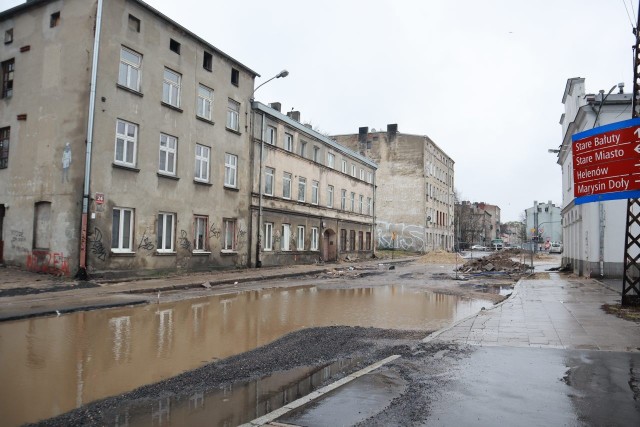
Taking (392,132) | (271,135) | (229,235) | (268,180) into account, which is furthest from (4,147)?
(392,132)

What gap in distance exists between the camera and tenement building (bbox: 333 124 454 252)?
184 feet

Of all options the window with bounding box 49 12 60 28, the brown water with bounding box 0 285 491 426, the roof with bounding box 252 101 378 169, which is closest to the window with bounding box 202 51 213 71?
the roof with bounding box 252 101 378 169

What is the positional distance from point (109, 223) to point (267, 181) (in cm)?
1207

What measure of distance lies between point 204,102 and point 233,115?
95.8 inches

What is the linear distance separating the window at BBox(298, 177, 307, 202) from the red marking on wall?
17511 mm

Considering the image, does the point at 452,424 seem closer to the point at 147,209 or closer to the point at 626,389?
the point at 626,389

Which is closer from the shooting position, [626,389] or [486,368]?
[626,389]

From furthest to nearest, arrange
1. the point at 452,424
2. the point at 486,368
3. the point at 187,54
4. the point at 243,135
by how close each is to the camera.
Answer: the point at 243,135 < the point at 187,54 < the point at 486,368 < the point at 452,424

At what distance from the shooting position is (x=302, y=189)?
107 ft

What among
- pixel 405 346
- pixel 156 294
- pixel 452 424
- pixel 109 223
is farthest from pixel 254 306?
pixel 452 424

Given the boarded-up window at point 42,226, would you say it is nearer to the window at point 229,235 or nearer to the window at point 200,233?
the window at point 200,233

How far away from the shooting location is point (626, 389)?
5051 mm

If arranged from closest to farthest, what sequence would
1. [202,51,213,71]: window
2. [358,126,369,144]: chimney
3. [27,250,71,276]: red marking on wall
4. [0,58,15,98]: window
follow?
[27,250,71,276]: red marking on wall
[0,58,15,98]: window
[202,51,213,71]: window
[358,126,369,144]: chimney

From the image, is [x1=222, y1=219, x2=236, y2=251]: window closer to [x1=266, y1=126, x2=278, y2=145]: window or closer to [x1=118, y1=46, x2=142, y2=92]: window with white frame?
[x1=266, y1=126, x2=278, y2=145]: window
